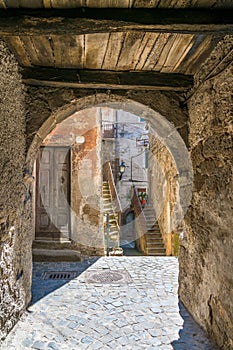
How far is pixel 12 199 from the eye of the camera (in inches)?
105

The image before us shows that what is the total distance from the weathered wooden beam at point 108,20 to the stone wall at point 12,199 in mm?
625

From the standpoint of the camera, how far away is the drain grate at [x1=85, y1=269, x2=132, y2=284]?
4.26 metres

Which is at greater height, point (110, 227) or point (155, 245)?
point (110, 227)

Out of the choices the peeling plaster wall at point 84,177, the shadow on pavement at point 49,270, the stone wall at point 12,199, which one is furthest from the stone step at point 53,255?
the stone wall at point 12,199

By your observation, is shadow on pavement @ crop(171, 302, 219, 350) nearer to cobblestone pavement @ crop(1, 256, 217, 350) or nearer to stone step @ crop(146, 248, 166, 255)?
cobblestone pavement @ crop(1, 256, 217, 350)

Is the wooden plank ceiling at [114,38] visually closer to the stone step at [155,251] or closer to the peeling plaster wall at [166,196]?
the peeling plaster wall at [166,196]

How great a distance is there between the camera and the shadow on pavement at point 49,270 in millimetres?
3736

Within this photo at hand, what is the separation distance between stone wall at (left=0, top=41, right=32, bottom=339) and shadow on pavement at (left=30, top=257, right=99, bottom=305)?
0.58 m

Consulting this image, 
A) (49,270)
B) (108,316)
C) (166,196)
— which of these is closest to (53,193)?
(49,270)

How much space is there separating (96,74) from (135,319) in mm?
2559

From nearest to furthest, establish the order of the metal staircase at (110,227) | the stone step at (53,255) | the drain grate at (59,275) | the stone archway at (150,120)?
the stone archway at (150,120), the drain grate at (59,275), the stone step at (53,255), the metal staircase at (110,227)

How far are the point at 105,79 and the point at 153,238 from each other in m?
6.61

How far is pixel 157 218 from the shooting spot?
9477mm

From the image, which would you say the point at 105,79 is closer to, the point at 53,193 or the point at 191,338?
the point at 191,338
